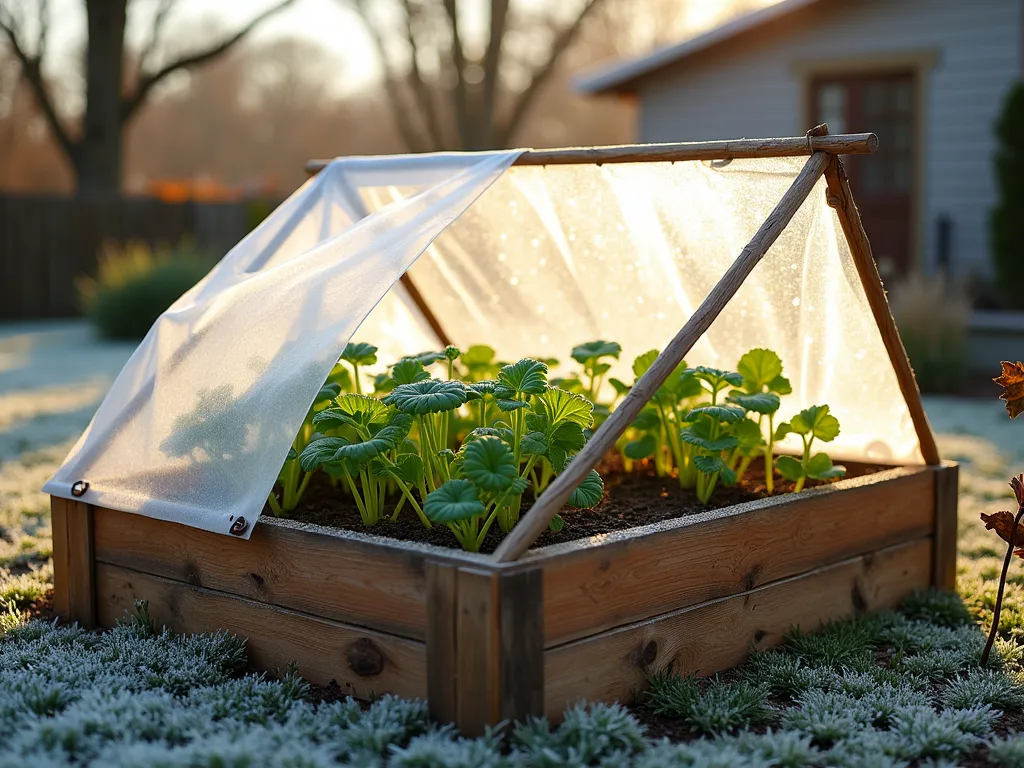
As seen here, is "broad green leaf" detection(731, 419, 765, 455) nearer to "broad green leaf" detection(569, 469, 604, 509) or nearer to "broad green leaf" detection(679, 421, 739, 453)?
"broad green leaf" detection(679, 421, 739, 453)

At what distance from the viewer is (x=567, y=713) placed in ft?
7.43

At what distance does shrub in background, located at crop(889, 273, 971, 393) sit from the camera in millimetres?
8109

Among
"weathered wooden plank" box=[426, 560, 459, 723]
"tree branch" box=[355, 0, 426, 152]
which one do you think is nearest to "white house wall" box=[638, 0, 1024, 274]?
"tree branch" box=[355, 0, 426, 152]

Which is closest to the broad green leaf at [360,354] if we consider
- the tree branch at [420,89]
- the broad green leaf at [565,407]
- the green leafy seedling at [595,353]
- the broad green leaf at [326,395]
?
the broad green leaf at [326,395]

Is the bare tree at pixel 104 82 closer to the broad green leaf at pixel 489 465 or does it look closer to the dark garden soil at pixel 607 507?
the dark garden soil at pixel 607 507

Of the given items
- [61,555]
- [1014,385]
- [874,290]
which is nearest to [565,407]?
[874,290]

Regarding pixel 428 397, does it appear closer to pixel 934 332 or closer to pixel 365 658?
pixel 365 658

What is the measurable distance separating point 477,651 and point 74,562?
143cm

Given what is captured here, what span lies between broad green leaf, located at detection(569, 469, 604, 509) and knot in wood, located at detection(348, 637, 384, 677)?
21.6 inches

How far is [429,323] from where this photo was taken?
4074 millimetres

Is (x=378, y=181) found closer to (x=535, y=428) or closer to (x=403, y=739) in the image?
(x=535, y=428)

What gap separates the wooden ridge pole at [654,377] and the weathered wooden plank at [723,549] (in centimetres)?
7

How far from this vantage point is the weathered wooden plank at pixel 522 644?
2.19 meters

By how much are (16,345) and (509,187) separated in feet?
29.7
